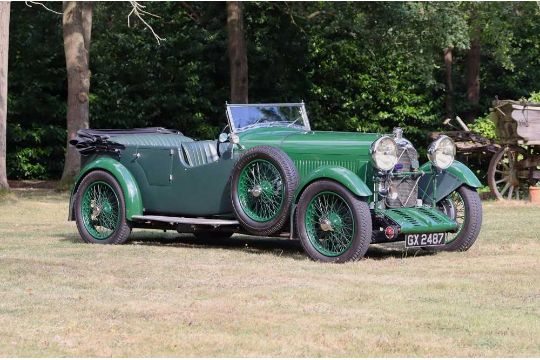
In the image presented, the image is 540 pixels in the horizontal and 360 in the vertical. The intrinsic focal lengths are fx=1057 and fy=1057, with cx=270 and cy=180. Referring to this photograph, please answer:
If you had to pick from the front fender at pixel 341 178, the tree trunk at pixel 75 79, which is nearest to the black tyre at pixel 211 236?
the front fender at pixel 341 178

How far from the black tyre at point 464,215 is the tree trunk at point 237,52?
1295 centimetres

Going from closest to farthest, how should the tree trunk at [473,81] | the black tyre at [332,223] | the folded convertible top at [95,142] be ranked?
the black tyre at [332,223] → the folded convertible top at [95,142] → the tree trunk at [473,81]

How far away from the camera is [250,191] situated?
1059 cm

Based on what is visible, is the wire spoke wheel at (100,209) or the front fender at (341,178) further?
the wire spoke wheel at (100,209)

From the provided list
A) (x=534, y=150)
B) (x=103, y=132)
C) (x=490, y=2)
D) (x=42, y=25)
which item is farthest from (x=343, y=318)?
(x=42, y=25)

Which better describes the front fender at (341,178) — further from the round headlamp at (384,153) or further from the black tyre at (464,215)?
the black tyre at (464,215)

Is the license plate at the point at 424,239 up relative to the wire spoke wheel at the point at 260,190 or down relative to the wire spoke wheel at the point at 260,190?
down

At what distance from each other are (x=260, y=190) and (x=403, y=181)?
1.43m

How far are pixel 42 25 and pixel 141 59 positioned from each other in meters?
3.08

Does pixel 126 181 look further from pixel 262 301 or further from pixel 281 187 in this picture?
pixel 262 301

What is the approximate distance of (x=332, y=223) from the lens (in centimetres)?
995

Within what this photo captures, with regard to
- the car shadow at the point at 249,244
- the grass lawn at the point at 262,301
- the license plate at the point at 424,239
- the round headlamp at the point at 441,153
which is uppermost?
the round headlamp at the point at 441,153

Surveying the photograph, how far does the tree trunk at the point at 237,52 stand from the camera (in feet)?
77.3

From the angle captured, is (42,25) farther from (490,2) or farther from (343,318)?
(343,318)
